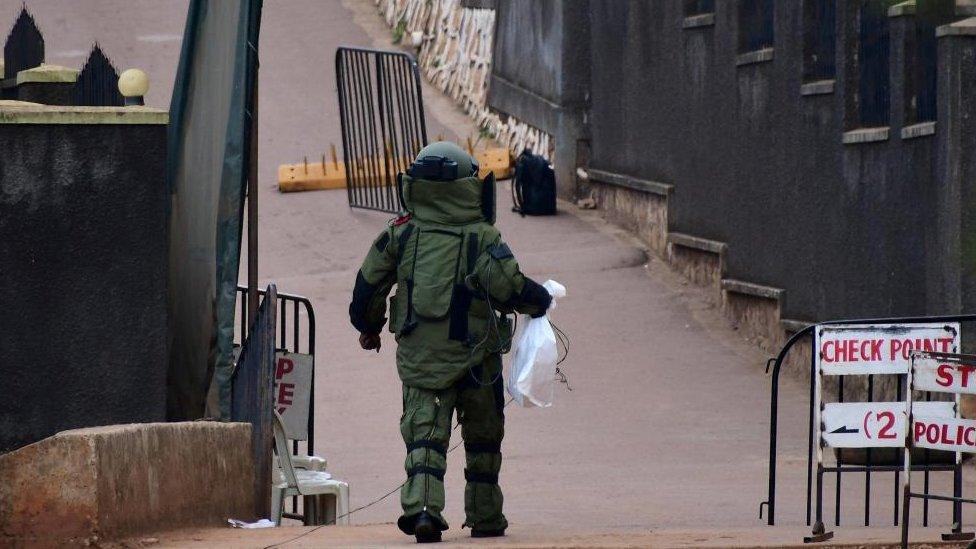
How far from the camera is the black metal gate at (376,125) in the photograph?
1841 cm

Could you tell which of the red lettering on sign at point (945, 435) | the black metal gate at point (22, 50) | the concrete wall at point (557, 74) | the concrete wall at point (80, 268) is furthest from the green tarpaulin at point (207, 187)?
the concrete wall at point (557, 74)

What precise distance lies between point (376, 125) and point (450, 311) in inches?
494

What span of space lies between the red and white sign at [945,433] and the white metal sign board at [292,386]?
10.8 ft

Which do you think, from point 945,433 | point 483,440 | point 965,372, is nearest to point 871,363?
point 945,433

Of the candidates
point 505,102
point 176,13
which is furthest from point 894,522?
point 176,13

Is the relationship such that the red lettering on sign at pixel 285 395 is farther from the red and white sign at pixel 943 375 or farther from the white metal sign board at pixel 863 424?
the red and white sign at pixel 943 375

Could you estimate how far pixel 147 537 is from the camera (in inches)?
289

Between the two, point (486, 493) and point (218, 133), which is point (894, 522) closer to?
point (486, 493)

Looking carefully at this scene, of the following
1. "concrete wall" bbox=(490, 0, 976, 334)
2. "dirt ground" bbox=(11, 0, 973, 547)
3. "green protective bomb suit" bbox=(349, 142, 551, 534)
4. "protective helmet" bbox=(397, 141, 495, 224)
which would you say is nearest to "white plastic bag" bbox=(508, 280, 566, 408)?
"green protective bomb suit" bbox=(349, 142, 551, 534)

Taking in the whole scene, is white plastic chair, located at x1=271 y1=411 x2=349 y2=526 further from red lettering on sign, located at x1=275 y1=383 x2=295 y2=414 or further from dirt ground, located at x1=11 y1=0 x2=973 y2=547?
red lettering on sign, located at x1=275 y1=383 x2=295 y2=414

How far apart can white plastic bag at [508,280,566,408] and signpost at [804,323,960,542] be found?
3.84 ft

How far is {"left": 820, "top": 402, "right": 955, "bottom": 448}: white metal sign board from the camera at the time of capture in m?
7.43

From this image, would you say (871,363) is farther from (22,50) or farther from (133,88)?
(22,50)

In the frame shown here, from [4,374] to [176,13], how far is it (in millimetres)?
18785
